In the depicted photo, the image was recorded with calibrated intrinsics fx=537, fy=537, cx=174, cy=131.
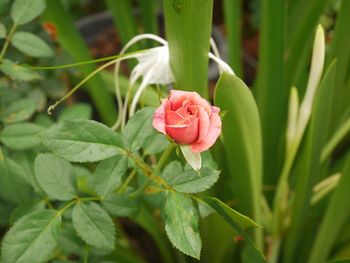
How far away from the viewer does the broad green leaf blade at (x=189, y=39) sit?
44 centimetres

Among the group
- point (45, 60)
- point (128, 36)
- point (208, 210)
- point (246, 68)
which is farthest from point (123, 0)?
point (246, 68)

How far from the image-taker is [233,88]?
469 millimetres

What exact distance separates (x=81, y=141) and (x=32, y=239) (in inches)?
3.9

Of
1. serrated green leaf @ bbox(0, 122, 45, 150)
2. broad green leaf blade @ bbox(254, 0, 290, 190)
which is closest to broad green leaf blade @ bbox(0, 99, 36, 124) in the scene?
serrated green leaf @ bbox(0, 122, 45, 150)

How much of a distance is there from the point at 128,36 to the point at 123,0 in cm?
6

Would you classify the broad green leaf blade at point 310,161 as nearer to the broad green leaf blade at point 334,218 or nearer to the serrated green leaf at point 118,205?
the broad green leaf blade at point 334,218

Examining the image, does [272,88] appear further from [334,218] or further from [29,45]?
[29,45]

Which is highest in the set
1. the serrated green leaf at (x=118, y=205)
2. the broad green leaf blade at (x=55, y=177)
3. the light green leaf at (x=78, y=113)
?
the broad green leaf blade at (x=55, y=177)

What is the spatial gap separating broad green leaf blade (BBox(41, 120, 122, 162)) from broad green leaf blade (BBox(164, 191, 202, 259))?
62 mm

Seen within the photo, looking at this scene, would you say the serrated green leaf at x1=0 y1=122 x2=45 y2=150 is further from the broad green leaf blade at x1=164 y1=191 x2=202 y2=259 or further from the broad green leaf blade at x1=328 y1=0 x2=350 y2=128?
the broad green leaf blade at x1=328 y1=0 x2=350 y2=128

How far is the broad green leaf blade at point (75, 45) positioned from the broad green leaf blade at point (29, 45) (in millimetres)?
118

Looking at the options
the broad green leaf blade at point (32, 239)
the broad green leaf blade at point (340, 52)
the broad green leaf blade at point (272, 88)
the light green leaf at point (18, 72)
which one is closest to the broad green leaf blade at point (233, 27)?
the broad green leaf blade at point (272, 88)

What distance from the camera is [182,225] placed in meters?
0.40

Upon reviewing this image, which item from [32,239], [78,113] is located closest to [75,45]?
[78,113]
